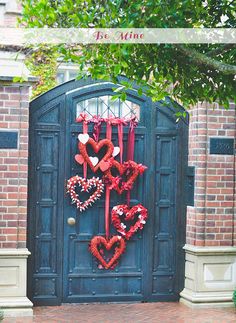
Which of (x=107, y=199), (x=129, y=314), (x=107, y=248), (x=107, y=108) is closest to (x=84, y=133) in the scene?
(x=107, y=108)

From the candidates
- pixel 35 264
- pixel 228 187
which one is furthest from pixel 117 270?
pixel 228 187

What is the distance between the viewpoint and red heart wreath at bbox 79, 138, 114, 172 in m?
9.73

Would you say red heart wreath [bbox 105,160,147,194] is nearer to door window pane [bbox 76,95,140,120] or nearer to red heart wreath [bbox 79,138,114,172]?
red heart wreath [bbox 79,138,114,172]

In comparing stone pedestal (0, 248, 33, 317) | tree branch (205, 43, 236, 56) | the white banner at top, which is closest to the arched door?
stone pedestal (0, 248, 33, 317)

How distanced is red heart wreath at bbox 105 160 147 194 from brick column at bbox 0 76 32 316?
3.61 feet

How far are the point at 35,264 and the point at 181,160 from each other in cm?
231

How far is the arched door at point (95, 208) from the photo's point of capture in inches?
385

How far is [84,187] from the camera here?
9.77 metres

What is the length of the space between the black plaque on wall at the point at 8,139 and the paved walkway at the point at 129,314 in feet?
6.69

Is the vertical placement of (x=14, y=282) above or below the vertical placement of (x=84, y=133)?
below

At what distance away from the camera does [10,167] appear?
9.39 meters

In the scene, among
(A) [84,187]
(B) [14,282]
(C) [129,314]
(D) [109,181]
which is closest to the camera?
(B) [14,282]

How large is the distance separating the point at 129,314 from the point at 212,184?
1.95m

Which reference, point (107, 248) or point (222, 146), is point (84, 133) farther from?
point (222, 146)
